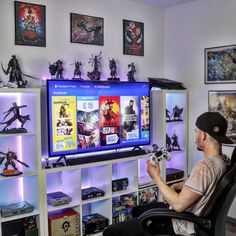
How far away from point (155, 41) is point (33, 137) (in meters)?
2.21

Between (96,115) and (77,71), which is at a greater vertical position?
(77,71)

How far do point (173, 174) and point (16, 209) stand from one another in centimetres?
200

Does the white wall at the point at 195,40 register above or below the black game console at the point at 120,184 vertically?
above

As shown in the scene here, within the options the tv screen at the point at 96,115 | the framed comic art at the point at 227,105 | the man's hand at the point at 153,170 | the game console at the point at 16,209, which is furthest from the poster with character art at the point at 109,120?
the man's hand at the point at 153,170

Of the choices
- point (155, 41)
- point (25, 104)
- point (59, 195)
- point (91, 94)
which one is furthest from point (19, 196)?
point (155, 41)

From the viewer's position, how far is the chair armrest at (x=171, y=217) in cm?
197

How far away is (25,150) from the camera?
10.6 feet

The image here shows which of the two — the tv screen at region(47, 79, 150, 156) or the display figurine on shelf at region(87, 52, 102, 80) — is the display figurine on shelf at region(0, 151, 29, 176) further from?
the display figurine on shelf at region(87, 52, 102, 80)

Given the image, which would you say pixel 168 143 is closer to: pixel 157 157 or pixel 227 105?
pixel 227 105

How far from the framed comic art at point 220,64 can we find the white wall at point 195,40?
0.06 meters

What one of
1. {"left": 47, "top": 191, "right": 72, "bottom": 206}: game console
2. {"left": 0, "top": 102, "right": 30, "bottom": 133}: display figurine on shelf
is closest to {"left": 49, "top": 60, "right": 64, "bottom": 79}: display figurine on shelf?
{"left": 0, "top": 102, "right": 30, "bottom": 133}: display figurine on shelf

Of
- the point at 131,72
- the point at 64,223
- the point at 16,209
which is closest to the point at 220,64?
the point at 131,72

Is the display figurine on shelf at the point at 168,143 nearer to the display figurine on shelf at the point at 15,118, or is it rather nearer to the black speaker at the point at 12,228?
the display figurine on shelf at the point at 15,118

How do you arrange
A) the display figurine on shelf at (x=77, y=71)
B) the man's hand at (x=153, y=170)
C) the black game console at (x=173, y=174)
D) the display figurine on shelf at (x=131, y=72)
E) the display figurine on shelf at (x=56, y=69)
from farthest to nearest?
the black game console at (x=173, y=174)
the display figurine on shelf at (x=131, y=72)
the display figurine on shelf at (x=77, y=71)
the display figurine on shelf at (x=56, y=69)
the man's hand at (x=153, y=170)
